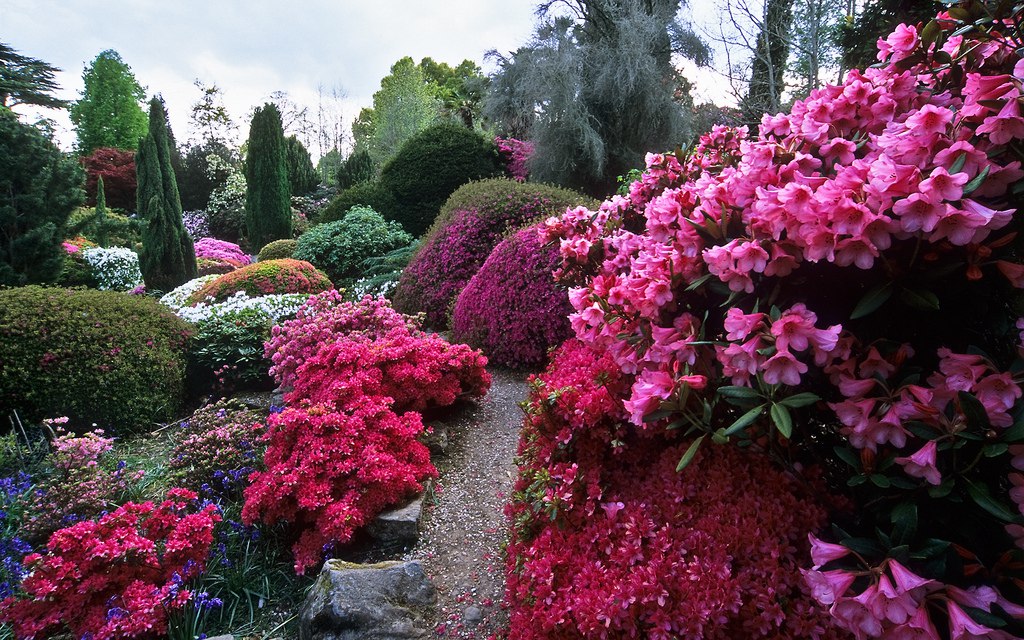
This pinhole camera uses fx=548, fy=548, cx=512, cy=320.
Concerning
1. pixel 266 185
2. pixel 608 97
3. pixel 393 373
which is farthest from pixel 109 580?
pixel 266 185

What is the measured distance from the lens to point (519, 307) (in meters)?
4.63

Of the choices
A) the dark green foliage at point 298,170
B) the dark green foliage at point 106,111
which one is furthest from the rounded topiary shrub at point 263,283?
the dark green foliage at point 106,111

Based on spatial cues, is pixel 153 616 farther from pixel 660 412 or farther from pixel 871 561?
pixel 871 561

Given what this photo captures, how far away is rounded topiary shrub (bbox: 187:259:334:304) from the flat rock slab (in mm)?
5931

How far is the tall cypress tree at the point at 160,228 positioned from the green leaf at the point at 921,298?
12.6 m

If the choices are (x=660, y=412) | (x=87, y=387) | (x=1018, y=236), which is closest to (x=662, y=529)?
(x=660, y=412)

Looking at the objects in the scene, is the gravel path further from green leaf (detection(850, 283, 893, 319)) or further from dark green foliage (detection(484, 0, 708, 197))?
dark green foliage (detection(484, 0, 708, 197))

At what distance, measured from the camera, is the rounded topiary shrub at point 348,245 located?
1042 centimetres

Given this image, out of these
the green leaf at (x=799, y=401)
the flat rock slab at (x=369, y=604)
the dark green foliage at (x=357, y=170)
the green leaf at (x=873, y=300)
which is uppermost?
the dark green foliage at (x=357, y=170)

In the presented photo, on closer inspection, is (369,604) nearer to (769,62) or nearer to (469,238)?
(469,238)

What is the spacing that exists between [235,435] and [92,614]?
1250 millimetres

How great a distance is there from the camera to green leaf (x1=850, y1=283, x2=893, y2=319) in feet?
4.06

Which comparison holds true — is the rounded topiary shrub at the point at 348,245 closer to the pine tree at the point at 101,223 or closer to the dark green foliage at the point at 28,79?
the pine tree at the point at 101,223

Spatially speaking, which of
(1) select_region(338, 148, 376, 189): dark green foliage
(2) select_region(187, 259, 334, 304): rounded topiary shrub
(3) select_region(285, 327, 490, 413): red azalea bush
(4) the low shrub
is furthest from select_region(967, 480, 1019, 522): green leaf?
(1) select_region(338, 148, 376, 189): dark green foliage
